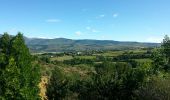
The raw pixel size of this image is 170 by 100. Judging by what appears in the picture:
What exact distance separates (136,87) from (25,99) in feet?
84.9

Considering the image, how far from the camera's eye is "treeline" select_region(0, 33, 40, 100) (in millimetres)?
44688

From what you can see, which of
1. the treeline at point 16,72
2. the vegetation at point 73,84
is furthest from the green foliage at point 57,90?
the treeline at point 16,72

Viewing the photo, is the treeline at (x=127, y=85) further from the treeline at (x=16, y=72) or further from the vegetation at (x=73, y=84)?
the treeline at (x=16, y=72)

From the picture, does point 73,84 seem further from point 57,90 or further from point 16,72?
point 16,72

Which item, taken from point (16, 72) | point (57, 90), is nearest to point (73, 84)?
point (57, 90)

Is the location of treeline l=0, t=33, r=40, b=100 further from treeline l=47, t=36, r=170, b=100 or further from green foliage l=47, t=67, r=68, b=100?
green foliage l=47, t=67, r=68, b=100

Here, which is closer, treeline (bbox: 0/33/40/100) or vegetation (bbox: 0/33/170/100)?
treeline (bbox: 0/33/40/100)

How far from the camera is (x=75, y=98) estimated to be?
230 feet

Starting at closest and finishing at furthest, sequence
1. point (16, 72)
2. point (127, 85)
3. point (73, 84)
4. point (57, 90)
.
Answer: point (16, 72) → point (127, 85) → point (57, 90) → point (73, 84)

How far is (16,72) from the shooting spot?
45.4m

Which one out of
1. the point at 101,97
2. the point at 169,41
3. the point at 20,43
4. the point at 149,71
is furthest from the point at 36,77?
the point at 169,41

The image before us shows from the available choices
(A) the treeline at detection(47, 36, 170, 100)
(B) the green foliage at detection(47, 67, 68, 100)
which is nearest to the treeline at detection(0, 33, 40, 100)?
A: (A) the treeline at detection(47, 36, 170, 100)

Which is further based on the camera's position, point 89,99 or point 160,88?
point 89,99

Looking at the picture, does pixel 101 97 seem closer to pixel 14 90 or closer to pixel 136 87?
pixel 136 87
